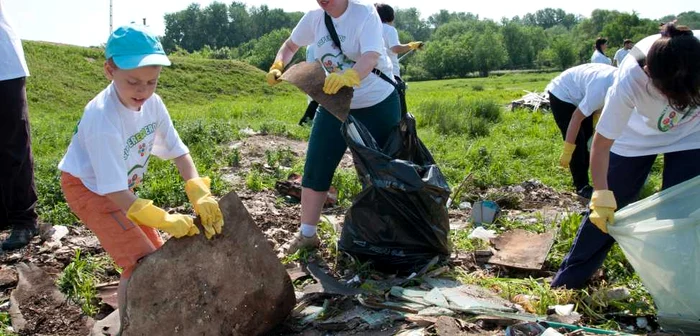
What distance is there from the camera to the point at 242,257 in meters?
2.64

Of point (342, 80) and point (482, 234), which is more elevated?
point (342, 80)

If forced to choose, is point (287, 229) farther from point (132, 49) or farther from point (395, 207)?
point (132, 49)

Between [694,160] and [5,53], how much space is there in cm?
385

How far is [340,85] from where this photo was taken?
125 inches

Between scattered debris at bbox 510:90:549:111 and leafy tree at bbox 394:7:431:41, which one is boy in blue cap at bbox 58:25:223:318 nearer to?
scattered debris at bbox 510:90:549:111

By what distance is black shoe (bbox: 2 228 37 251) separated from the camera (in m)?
3.82

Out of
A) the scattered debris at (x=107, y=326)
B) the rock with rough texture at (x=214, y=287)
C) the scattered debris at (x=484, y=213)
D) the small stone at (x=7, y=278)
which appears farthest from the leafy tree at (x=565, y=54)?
the scattered debris at (x=107, y=326)

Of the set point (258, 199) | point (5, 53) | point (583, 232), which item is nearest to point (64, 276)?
point (5, 53)

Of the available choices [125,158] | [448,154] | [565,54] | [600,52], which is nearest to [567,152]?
[448,154]

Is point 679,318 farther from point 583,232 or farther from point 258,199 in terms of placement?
point 258,199

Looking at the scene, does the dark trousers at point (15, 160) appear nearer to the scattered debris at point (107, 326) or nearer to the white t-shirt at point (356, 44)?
the scattered debris at point (107, 326)

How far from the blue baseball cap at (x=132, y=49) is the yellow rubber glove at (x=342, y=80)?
3.24 feet

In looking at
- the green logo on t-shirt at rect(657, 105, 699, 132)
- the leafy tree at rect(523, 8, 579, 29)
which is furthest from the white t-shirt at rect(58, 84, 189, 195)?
the leafy tree at rect(523, 8, 579, 29)

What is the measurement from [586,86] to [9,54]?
4.02 m
